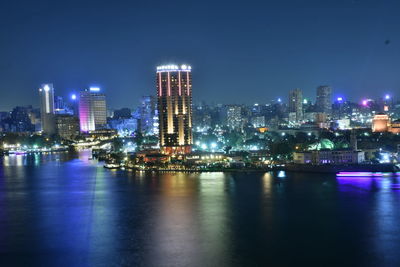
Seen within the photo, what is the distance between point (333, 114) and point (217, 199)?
28656 mm

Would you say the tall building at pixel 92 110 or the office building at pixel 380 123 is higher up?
the tall building at pixel 92 110

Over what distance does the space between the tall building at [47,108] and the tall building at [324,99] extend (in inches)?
707

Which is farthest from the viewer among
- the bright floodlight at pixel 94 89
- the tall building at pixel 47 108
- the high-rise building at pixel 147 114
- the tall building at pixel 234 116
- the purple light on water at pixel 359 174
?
the bright floodlight at pixel 94 89

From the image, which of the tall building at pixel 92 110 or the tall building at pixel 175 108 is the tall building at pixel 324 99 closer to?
the tall building at pixel 92 110

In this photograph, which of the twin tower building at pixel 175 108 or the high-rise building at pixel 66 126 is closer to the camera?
the twin tower building at pixel 175 108

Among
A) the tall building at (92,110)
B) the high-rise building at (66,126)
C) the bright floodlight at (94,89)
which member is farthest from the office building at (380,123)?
the bright floodlight at (94,89)

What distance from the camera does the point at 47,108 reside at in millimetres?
37406

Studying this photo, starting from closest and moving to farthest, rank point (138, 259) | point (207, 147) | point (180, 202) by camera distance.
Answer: point (138, 259) → point (180, 202) → point (207, 147)

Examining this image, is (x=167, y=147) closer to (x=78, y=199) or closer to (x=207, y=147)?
(x=207, y=147)

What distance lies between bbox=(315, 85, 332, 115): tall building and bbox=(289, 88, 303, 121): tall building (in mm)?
1194

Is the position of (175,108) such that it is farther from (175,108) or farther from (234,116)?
(234,116)

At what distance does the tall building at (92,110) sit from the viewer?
36.7m

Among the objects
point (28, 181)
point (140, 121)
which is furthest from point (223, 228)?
point (140, 121)

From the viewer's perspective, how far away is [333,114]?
3556cm
